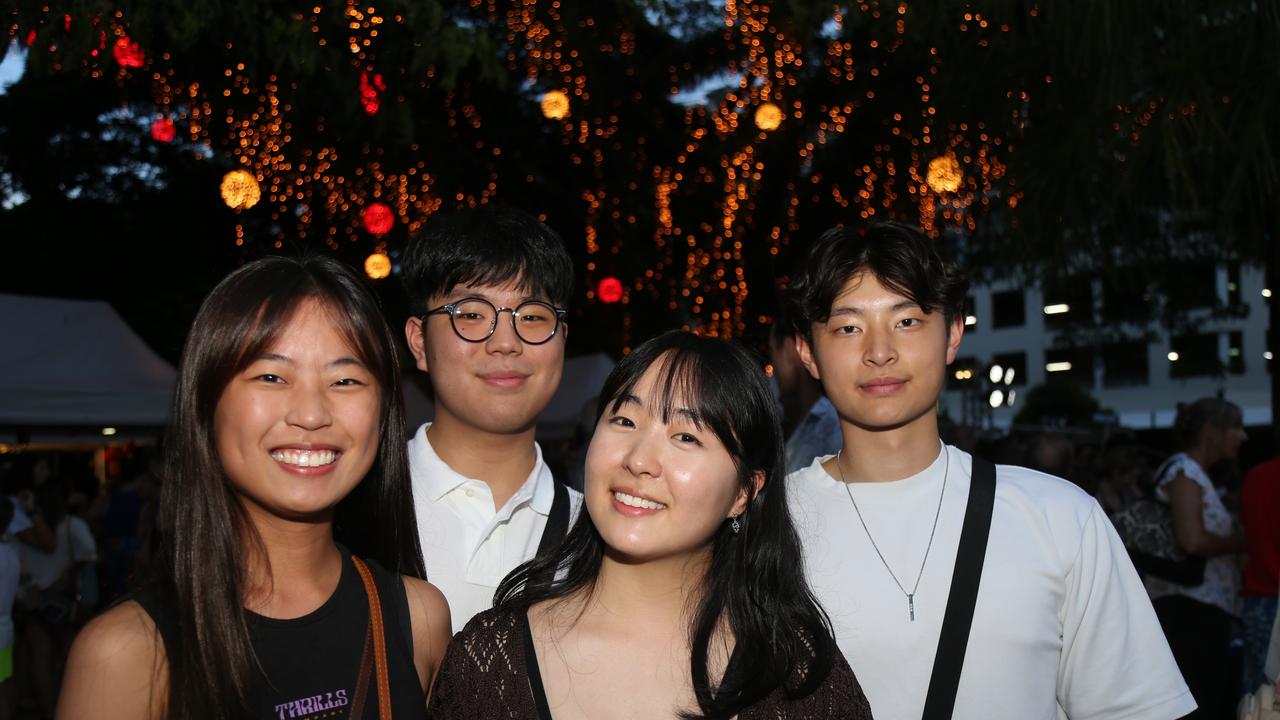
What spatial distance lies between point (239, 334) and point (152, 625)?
0.54 m

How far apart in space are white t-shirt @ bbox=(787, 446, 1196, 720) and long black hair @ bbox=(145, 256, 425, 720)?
1.17m

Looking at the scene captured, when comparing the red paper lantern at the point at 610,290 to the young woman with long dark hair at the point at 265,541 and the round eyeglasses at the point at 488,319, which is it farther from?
the young woman with long dark hair at the point at 265,541

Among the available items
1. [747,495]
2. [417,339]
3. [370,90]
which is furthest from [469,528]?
[370,90]

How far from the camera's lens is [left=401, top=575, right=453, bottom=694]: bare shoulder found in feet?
7.14

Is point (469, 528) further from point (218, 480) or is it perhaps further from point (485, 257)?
point (218, 480)

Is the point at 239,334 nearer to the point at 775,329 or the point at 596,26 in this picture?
the point at 775,329

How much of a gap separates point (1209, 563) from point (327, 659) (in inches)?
211

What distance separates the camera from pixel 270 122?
912 cm

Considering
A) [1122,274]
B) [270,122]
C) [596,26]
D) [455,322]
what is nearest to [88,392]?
[270,122]

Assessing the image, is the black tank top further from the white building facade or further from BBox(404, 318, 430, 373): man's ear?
the white building facade

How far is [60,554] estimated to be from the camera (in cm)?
786

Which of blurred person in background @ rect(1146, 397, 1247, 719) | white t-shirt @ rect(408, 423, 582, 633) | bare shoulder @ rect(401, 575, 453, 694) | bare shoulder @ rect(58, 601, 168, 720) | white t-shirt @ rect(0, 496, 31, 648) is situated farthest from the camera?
white t-shirt @ rect(0, 496, 31, 648)

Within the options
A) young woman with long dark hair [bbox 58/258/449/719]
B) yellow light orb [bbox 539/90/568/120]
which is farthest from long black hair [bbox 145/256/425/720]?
yellow light orb [bbox 539/90/568/120]

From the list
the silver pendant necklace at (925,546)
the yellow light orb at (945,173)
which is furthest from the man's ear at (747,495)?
the yellow light orb at (945,173)
